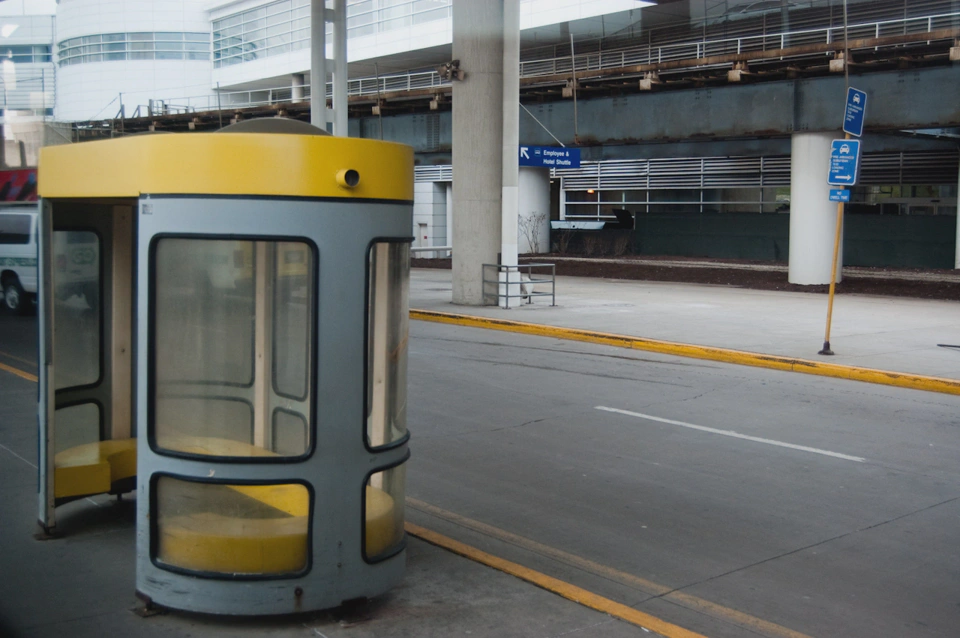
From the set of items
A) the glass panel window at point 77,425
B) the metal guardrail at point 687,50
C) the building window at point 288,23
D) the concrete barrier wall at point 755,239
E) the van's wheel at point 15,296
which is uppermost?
the building window at point 288,23

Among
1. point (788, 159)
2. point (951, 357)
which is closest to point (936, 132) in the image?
point (788, 159)

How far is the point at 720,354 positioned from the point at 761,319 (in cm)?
481

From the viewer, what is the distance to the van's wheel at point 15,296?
1820cm

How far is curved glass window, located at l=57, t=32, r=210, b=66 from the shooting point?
6147 cm

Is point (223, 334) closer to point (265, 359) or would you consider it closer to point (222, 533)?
point (265, 359)

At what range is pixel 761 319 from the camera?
1866cm

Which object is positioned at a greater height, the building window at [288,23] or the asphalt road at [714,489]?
the building window at [288,23]

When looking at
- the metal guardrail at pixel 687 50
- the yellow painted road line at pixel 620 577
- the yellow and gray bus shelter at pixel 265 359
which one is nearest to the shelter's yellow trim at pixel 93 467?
the yellow and gray bus shelter at pixel 265 359

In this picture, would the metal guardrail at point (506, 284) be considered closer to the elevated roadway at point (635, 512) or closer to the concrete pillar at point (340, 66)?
the concrete pillar at point (340, 66)

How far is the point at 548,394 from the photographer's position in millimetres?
11320

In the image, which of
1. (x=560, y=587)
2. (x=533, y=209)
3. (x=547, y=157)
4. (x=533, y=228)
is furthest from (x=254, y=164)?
(x=533, y=228)

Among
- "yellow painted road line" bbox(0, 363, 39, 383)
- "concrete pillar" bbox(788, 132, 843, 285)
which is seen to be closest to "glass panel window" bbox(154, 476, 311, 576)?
"yellow painted road line" bbox(0, 363, 39, 383)

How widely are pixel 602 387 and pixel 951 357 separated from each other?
218 inches

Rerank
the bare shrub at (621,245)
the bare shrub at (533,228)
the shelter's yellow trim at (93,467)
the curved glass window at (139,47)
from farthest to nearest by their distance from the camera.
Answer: the curved glass window at (139,47) → the bare shrub at (621,245) → the bare shrub at (533,228) → the shelter's yellow trim at (93,467)
